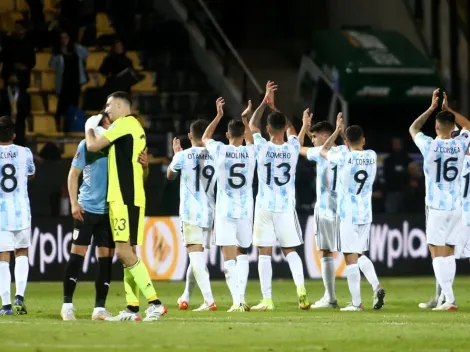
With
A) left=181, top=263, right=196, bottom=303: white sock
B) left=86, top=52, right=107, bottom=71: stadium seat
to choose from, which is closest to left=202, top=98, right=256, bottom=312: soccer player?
left=181, top=263, right=196, bottom=303: white sock

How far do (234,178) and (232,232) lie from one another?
2.03ft

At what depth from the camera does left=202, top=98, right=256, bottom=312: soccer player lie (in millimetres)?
15867

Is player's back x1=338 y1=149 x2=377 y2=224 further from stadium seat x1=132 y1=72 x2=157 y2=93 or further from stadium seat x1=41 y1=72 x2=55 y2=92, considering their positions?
stadium seat x1=41 y1=72 x2=55 y2=92

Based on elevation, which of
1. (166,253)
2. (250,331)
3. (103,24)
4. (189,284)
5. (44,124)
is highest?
(103,24)

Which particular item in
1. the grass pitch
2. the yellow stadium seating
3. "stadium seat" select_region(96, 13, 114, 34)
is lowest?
the grass pitch

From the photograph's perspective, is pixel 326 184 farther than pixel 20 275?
Yes

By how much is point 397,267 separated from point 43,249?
545 cm

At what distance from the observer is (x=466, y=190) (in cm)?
1672

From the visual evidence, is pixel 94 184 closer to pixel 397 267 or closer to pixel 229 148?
pixel 229 148

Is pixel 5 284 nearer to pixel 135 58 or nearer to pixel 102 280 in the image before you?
pixel 102 280

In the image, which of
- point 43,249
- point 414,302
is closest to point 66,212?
point 43,249

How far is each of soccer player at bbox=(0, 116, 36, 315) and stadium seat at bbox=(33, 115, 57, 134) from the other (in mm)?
9737

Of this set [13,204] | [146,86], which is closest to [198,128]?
[13,204]

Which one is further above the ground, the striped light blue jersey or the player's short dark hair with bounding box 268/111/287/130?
the player's short dark hair with bounding box 268/111/287/130
